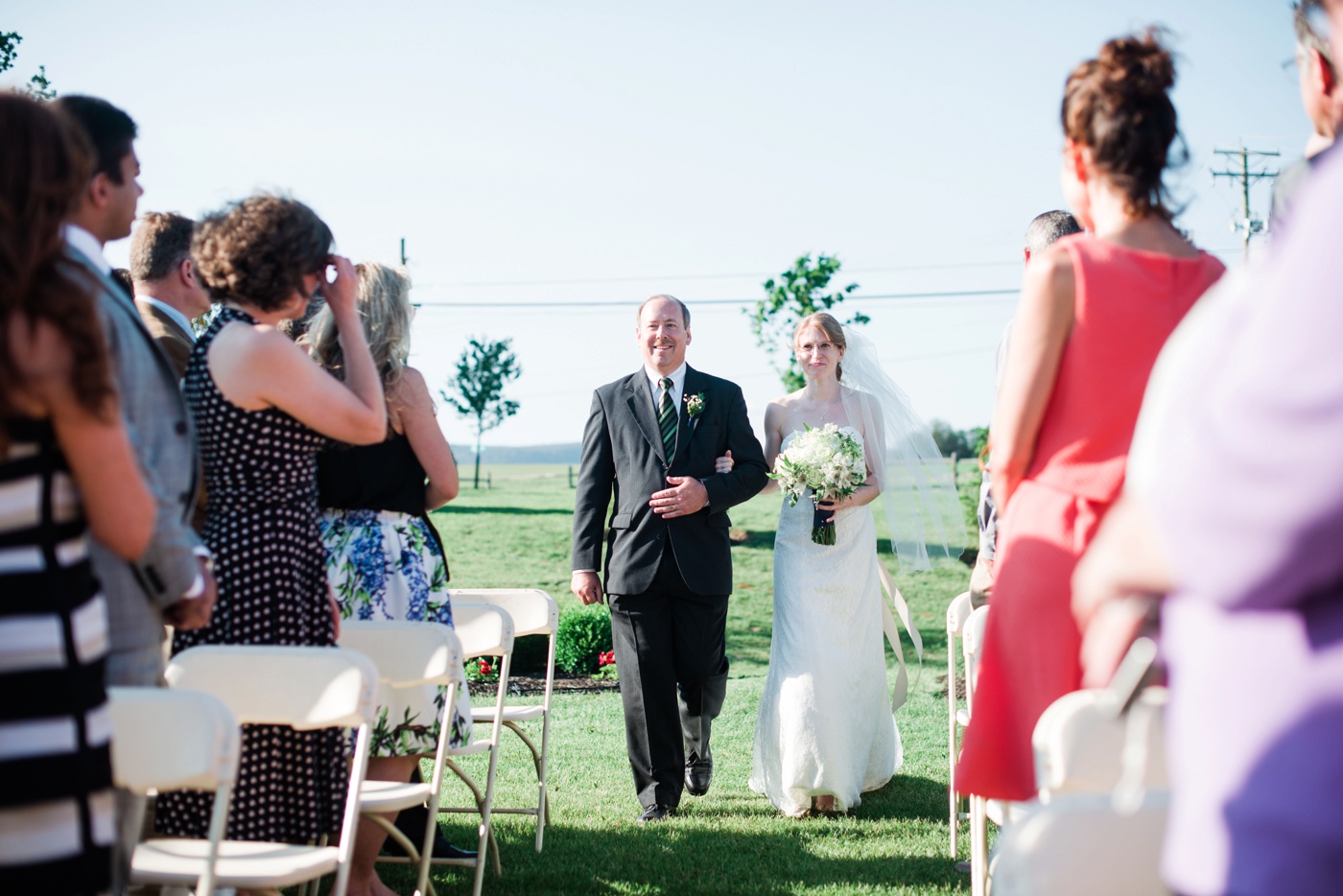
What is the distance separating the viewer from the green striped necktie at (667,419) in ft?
21.2

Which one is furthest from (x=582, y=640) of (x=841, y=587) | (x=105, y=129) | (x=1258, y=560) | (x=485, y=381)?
(x=485, y=381)

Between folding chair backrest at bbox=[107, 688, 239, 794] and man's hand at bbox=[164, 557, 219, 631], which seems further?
man's hand at bbox=[164, 557, 219, 631]

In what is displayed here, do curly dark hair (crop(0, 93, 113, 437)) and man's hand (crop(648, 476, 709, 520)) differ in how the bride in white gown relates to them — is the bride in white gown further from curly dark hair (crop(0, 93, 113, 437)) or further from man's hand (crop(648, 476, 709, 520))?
curly dark hair (crop(0, 93, 113, 437))

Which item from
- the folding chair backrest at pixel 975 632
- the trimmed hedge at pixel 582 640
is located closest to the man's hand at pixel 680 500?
the folding chair backrest at pixel 975 632

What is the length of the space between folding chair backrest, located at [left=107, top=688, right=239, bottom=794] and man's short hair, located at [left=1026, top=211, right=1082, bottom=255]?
3.56m

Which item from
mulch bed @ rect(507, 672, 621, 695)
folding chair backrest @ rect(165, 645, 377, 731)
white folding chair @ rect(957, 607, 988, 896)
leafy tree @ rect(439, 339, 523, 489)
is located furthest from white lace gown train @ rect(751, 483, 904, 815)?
leafy tree @ rect(439, 339, 523, 489)

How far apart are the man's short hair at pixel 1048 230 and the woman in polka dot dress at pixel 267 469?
2755 mm

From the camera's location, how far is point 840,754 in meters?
6.32

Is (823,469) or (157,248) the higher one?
(157,248)

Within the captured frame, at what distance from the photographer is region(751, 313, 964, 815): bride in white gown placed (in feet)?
20.9

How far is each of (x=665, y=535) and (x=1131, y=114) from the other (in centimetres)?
417

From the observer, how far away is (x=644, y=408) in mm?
6539

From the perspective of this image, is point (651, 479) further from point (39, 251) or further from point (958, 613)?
point (39, 251)

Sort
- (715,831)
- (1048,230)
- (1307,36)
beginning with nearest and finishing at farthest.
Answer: (1307,36) → (1048,230) → (715,831)
